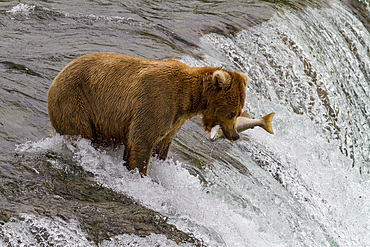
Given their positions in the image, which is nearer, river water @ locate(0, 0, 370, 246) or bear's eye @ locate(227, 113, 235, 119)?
river water @ locate(0, 0, 370, 246)

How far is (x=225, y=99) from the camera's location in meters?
4.24

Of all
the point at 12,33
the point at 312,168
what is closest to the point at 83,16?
the point at 12,33

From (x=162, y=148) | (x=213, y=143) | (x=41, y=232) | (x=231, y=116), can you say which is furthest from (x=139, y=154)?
(x=213, y=143)

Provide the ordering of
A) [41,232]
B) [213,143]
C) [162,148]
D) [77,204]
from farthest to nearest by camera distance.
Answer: [213,143], [162,148], [77,204], [41,232]

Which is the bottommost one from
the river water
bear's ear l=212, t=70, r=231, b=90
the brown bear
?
the river water

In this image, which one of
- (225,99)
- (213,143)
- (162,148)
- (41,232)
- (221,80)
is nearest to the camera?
(41,232)

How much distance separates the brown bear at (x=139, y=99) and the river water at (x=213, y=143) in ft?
0.97

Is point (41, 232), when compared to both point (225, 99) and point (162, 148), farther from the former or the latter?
point (225, 99)

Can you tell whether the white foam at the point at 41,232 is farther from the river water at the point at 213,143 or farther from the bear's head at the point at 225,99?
the bear's head at the point at 225,99

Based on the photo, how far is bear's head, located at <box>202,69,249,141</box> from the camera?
419 centimetres

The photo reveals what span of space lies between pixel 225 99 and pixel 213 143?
1480 millimetres

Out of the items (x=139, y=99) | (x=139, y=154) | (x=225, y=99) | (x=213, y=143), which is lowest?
(x=213, y=143)

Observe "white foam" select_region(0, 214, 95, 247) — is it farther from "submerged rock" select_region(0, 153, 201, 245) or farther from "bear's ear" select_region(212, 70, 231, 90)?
"bear's ear" select_region(212, 70, 231, 90)

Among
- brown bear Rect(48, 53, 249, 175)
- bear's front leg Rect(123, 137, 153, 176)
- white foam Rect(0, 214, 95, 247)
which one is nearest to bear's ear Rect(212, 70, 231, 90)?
brown bear Rect(48, 53, 249, 175)
